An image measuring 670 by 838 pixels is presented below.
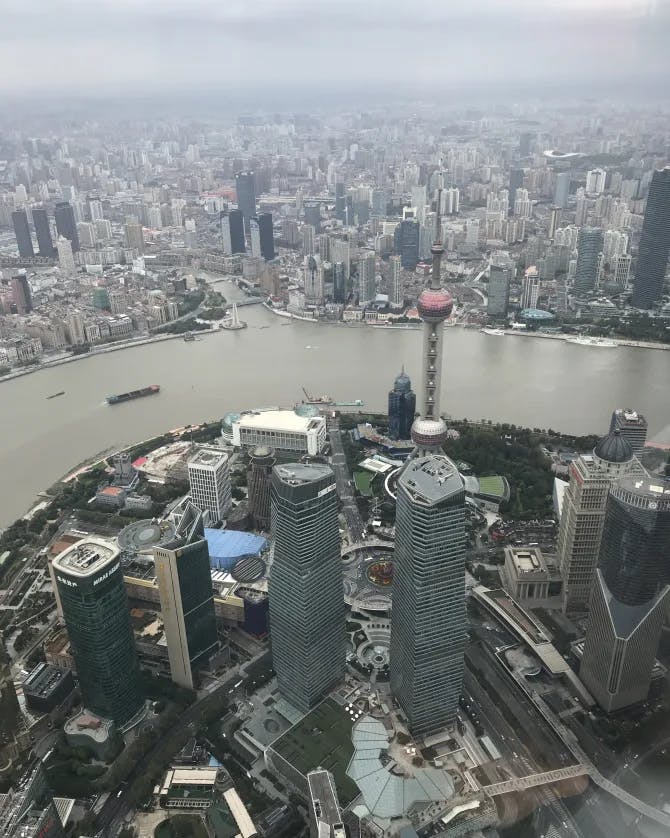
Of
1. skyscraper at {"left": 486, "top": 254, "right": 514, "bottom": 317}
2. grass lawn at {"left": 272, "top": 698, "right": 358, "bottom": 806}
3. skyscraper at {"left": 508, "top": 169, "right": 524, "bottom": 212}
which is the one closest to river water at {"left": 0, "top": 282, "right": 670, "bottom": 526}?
skyscraper at {"left": 486, "top": 254, "right": 514, "bottom": 317}

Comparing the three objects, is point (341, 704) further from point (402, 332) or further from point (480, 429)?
point (402, 332)

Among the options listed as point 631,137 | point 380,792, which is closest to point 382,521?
point 380,792

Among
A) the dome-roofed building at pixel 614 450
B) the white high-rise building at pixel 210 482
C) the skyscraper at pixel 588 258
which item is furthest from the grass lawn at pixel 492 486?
the skyscraper at pixel 588 258

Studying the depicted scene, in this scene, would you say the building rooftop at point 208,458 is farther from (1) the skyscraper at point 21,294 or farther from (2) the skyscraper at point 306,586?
(1) the skyscraper at point 21,294

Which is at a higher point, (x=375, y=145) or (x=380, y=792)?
(x=375, y=145)

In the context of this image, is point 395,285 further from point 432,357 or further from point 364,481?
point 364,481

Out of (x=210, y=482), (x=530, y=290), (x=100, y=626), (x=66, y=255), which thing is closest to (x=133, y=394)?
(x=210, y=482)

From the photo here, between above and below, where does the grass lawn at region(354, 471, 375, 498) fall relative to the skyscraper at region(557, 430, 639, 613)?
below

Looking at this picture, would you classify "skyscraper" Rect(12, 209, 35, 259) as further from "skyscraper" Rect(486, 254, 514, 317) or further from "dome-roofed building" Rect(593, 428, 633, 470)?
"dome-roofed building" Rect(593, 428, 633, 470)

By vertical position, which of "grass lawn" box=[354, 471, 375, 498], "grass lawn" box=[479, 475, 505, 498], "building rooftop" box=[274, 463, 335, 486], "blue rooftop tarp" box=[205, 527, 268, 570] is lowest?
"grass lawn" box=[354, 471, 375, 498]
